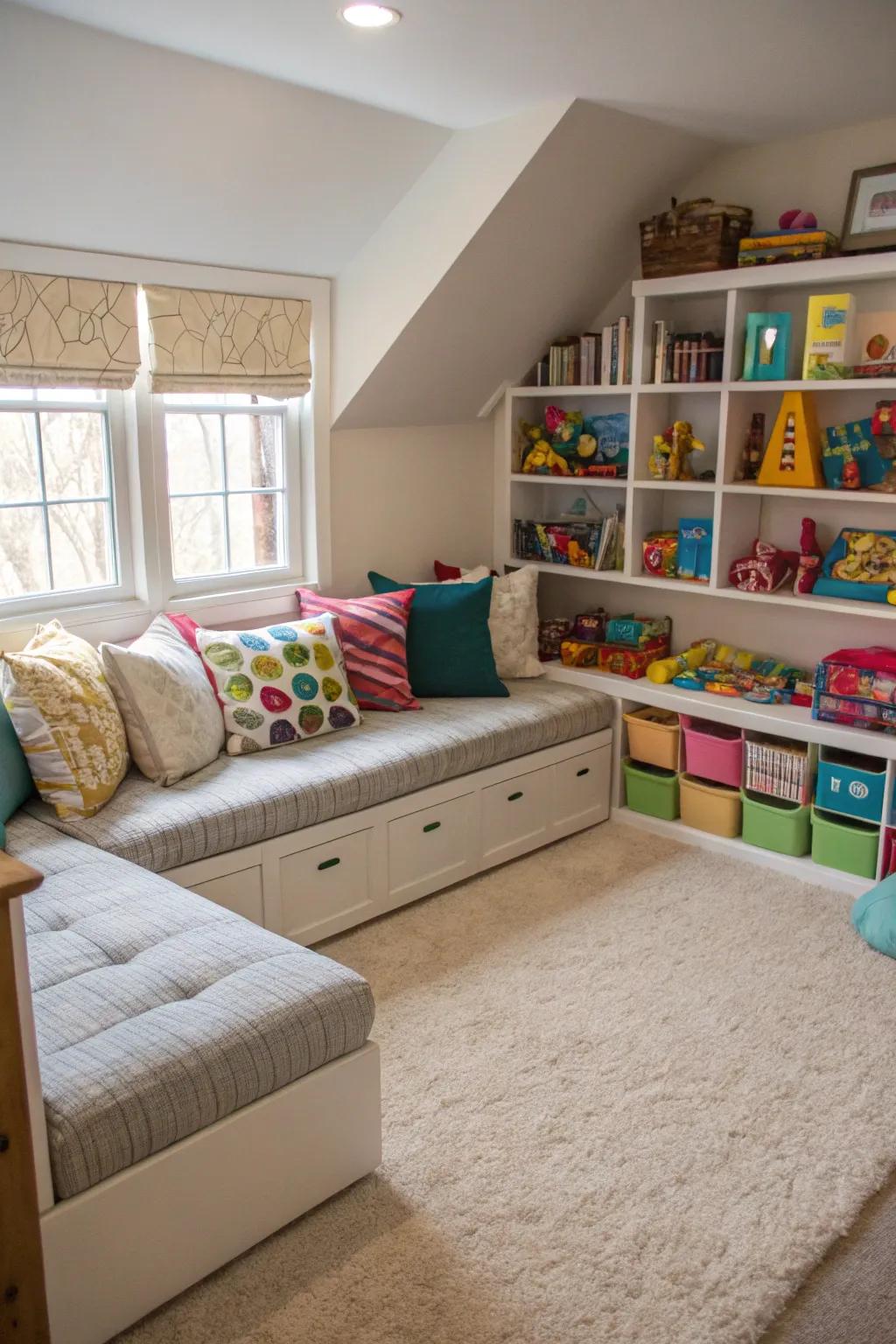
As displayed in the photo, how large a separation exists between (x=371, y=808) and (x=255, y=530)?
1.16m

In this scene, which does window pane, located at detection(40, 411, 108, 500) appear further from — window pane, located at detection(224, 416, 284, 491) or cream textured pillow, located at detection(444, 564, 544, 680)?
cream textured pillow, located at detection(444, 564, 544, 680)

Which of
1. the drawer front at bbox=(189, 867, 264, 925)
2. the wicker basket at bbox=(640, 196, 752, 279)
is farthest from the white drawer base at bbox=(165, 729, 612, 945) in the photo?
the wicker basket at bbox=(640, 196, 752, 279)

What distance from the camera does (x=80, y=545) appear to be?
3264 mm

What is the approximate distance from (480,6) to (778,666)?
88.7 inches

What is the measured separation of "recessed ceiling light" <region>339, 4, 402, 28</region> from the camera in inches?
89.0

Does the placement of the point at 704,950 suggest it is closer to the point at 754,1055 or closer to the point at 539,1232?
the point at 754,1055

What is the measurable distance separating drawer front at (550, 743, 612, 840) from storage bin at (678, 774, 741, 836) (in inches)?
11.1

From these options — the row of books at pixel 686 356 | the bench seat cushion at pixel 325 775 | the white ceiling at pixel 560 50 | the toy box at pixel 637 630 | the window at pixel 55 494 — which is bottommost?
the bench seat cushion at pixel 325 775

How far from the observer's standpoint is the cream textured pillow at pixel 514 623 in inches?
156

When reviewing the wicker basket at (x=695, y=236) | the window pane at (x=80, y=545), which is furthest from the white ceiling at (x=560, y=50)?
the window pane at (x=80, y=545)

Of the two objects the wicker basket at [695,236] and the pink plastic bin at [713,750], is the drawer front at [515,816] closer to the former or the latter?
the pink plastic bin at [713,750]

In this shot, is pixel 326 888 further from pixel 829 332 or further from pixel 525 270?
pixel 829 332

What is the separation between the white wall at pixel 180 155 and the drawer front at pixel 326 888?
1.75 meters

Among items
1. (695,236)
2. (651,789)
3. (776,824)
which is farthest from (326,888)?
(695,236)
